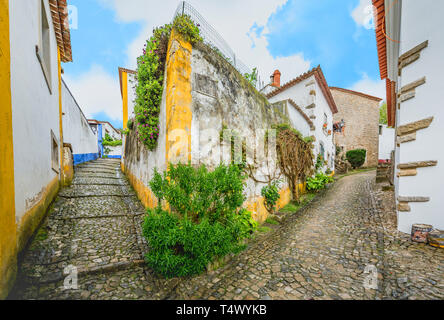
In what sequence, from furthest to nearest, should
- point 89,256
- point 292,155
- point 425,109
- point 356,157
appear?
point 356,157 → point 292,155 → point 425,109 → point 89,256

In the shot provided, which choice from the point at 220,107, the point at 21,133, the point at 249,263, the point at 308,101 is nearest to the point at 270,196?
the point at 249,263

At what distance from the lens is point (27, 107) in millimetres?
2812

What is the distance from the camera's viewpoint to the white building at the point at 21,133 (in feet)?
6.55

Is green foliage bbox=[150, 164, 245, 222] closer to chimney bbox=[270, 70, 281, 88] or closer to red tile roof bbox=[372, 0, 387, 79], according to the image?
red tile roof bbox=[372, 0, 387, 79]

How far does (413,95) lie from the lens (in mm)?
3834

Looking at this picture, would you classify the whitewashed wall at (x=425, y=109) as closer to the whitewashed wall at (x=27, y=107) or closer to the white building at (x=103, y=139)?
the whitewashed wall at (x=27, y=107)

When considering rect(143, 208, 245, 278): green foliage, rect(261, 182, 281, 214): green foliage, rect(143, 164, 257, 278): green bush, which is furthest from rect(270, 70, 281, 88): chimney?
rect(143, 208, 245, 278): green foliage

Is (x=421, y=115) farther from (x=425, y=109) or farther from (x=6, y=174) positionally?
(x=6, y=174)

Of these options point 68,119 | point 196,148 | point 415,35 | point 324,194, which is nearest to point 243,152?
point 196,148

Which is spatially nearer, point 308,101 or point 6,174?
point 6,174

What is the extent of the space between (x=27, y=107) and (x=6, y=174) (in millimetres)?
1434

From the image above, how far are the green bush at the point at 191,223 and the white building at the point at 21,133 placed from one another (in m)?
1.52

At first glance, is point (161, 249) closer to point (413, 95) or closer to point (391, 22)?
point (413, 95)

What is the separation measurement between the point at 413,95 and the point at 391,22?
2.49 metres
